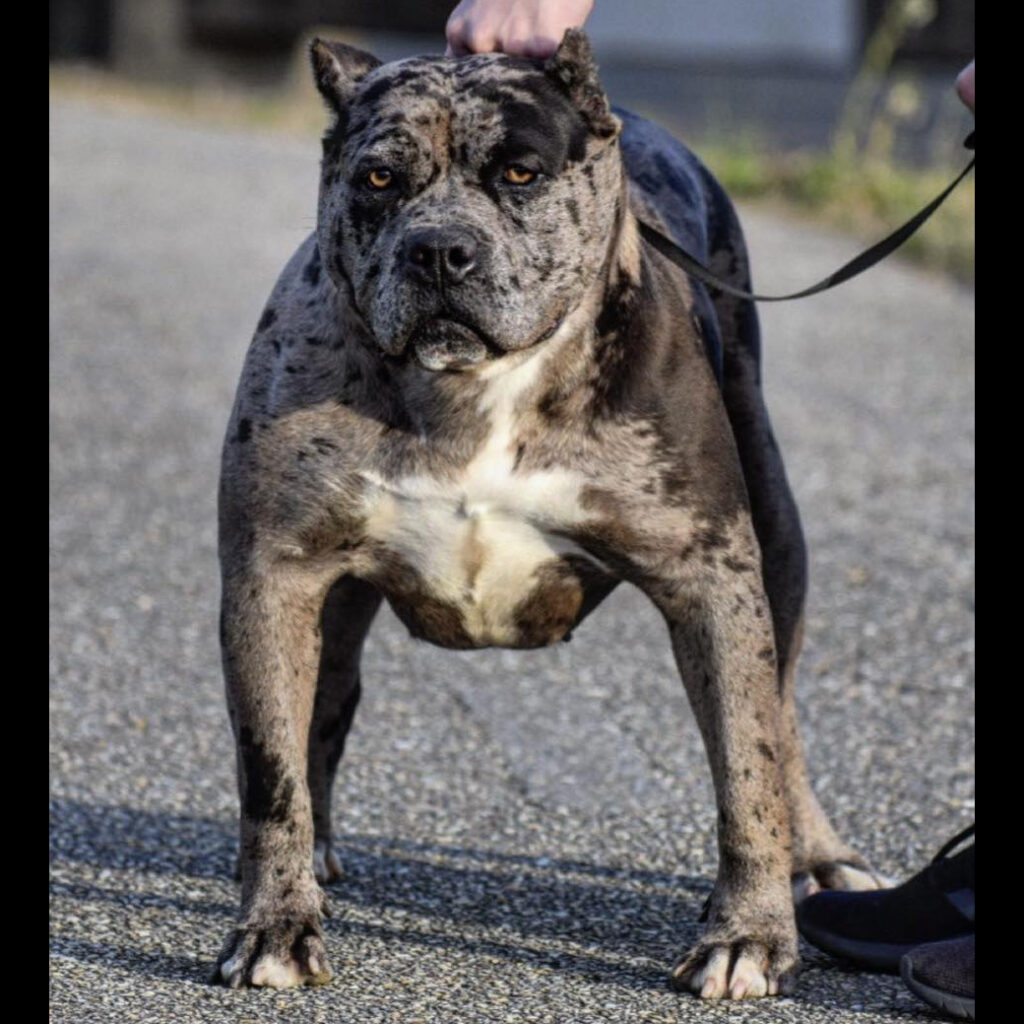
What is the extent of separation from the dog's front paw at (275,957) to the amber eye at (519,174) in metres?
1.27

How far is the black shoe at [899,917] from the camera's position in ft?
11.6

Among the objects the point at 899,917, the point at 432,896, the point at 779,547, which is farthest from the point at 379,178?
the point at 899,917

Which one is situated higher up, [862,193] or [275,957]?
[275,957]

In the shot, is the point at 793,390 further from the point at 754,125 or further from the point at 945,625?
the point at 754,125

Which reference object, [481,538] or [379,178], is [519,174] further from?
[481,538]

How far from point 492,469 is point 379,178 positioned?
1.69 ft

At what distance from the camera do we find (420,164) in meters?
3.27

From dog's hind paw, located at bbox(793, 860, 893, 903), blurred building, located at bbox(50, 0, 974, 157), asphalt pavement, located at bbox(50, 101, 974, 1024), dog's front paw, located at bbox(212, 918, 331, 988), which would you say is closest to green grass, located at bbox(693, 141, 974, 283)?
asphalt pavement, located at bbox(50, 101, 974, 1024)

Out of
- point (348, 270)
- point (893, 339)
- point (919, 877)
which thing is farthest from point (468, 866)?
point (893, 339)

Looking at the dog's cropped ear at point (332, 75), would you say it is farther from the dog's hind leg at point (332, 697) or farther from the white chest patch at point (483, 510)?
the dog's hind leg at point (332, 697)

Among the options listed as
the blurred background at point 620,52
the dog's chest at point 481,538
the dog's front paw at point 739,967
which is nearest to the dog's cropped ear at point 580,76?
the dog's chest at point 481,538

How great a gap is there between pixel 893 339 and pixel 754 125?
504 cm

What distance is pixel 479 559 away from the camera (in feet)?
11.4

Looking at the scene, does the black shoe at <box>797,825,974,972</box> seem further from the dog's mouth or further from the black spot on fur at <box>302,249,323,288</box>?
the black spot on fur at <box>302,249,323,288</box>
